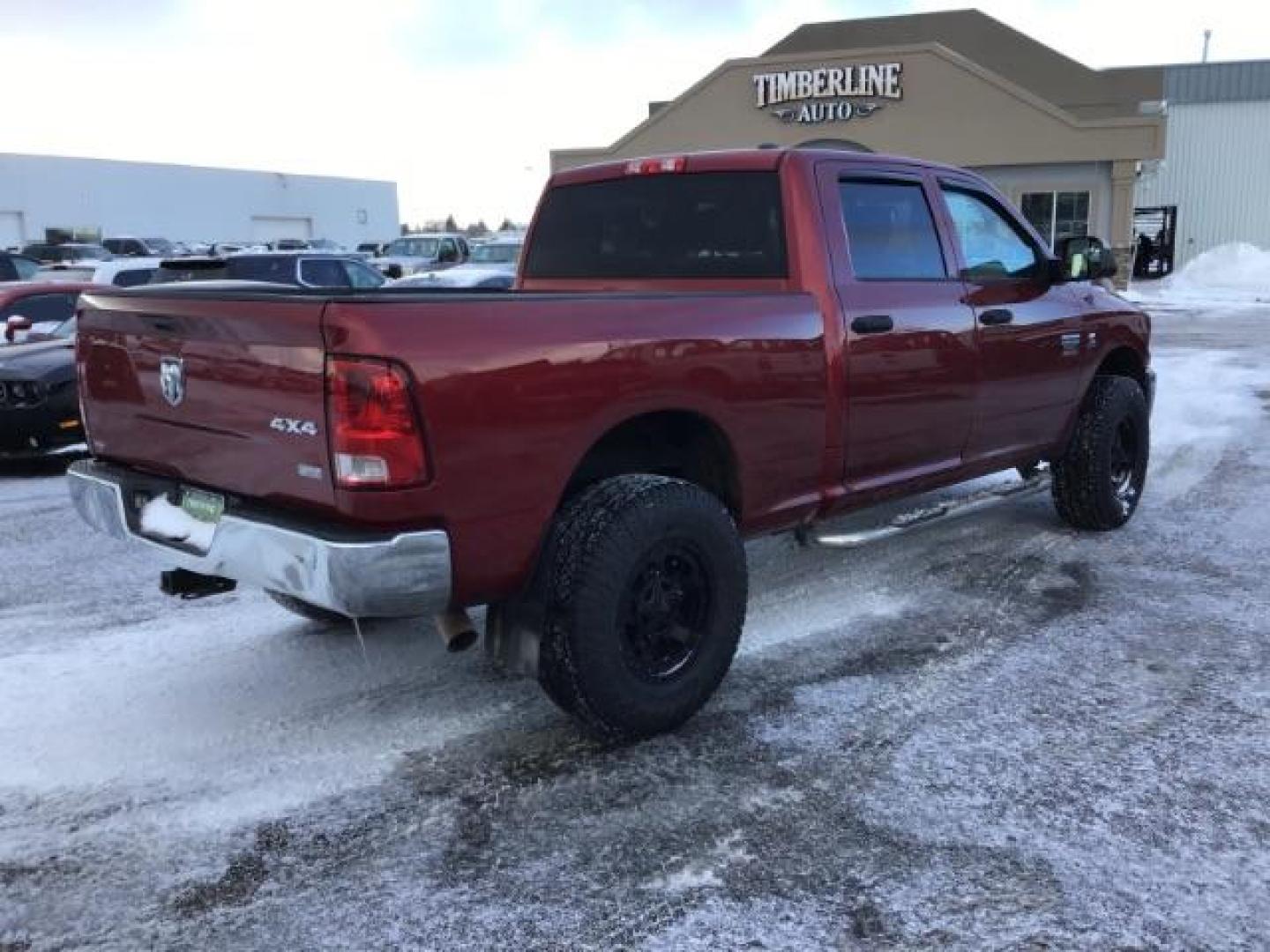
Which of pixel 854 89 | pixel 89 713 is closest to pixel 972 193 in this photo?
pixel 89 713

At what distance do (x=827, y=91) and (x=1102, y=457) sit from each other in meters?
26.4

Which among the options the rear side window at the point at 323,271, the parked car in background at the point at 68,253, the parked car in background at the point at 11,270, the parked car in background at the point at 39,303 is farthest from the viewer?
the parked car in background at the point at 68,253

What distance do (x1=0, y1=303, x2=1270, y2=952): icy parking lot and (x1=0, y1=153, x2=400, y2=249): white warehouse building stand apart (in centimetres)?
5129

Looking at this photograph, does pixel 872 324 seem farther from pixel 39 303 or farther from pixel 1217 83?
pixel 1217 83

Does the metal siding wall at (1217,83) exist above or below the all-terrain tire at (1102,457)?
above

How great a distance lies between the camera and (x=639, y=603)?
3.60 meters

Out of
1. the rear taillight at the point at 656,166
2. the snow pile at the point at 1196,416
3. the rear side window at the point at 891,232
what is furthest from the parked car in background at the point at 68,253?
the rear side window at the point at 891,232

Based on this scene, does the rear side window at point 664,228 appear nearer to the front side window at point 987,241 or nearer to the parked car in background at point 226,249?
the front side window at point 987,241

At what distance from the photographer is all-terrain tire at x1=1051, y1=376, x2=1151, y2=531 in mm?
6031

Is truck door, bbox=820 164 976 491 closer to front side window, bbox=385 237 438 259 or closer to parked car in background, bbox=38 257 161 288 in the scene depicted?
parked car in background, bbox=38 257 161 288

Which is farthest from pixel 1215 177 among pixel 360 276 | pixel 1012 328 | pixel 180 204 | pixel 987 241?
pixel 180 204

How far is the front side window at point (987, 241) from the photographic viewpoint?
517cm

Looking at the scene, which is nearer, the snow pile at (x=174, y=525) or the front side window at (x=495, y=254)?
the snow pile at (x=174, y=525)

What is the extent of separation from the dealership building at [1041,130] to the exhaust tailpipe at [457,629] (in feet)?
71.0
